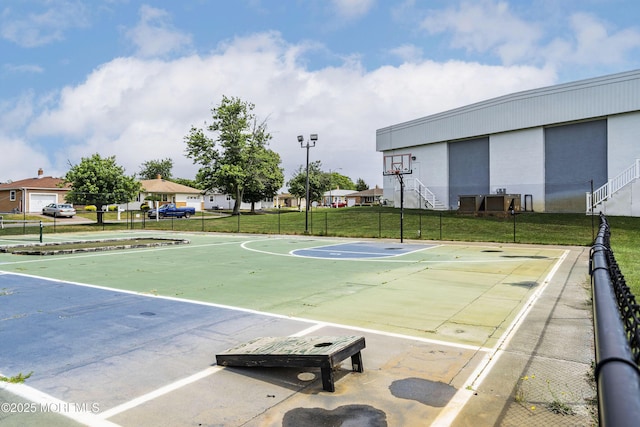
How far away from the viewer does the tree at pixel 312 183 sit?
77750 millimetres

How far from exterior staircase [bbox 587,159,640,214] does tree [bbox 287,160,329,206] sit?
4803 centimetres

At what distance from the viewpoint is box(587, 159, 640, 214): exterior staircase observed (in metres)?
30.8

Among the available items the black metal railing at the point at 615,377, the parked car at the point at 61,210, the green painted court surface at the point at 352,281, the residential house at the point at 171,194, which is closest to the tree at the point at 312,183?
the residential house at the point at 171,194

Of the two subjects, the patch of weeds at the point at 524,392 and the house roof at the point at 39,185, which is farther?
the house roof at the point at 39,185

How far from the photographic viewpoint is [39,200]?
5969 cm

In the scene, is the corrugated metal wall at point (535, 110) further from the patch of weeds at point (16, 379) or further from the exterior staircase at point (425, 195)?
the patch of weeds at point (16, 379)

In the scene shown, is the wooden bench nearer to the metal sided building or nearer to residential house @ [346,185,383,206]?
the metal sided building

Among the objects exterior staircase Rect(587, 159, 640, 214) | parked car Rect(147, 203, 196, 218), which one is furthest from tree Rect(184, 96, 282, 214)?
exterior staircase Rect(587, 159, 640, 214)

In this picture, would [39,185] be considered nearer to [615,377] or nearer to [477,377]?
[477,377]

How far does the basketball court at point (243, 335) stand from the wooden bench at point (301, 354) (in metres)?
0.15

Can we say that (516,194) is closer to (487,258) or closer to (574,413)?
(487,258)

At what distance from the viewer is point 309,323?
7.30 m

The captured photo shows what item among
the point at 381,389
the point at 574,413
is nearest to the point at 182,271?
the point at 381,389

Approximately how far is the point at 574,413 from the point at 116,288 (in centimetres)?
951
